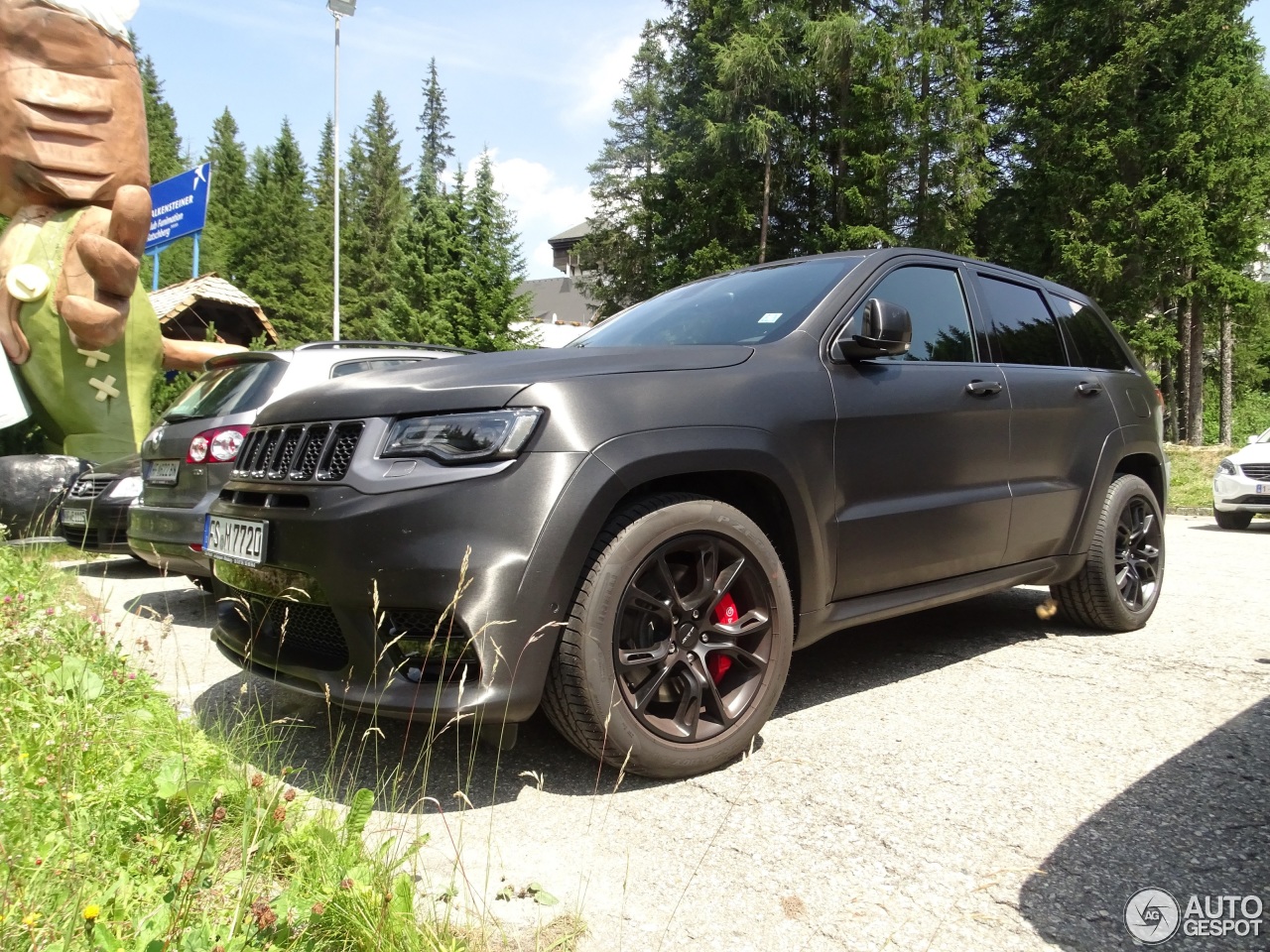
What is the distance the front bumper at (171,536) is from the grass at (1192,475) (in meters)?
12.5

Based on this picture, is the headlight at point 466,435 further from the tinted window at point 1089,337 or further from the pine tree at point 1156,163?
the pine tree at point 1156,163

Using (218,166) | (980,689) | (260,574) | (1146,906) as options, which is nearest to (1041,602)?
(980,689)

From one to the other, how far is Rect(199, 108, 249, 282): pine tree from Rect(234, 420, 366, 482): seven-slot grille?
4473 cm

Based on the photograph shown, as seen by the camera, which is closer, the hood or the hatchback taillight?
the hood

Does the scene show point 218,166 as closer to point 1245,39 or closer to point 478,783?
point 1245,39

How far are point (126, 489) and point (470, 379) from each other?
5632 mm

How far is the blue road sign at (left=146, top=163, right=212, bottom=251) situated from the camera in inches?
797

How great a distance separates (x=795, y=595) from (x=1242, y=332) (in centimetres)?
3223

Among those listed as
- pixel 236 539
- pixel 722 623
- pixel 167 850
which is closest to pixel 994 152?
pixel 722 623

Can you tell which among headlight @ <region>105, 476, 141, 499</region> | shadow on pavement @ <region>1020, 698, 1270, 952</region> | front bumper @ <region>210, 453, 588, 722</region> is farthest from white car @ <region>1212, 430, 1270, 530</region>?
headlight @ <region>105, 476, 141, 499</region>

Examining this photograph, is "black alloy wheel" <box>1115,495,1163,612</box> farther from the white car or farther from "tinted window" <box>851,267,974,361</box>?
the white car

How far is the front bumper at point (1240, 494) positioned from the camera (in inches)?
424

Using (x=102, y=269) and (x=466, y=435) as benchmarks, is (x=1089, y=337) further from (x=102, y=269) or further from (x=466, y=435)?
(x=102, y=269)

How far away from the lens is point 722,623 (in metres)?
2.73
